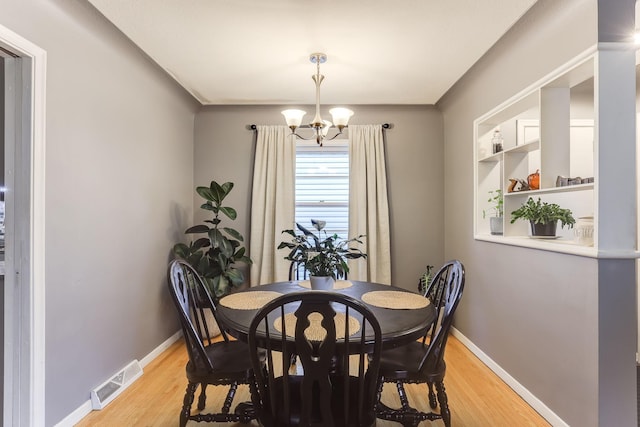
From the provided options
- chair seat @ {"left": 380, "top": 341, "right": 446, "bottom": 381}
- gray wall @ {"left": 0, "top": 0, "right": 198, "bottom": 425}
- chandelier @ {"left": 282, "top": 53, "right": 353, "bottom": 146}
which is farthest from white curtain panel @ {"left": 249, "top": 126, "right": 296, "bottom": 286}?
chair seat @ {"left": 380, "top": 341, "right": 446, "bottom": 381}

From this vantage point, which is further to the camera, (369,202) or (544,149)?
(369,202)

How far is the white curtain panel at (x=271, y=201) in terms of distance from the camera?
3.72m

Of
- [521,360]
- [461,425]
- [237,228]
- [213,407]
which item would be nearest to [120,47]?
[237,228]

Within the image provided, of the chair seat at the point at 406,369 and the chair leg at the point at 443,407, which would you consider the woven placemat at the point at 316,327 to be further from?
the chair leg at the point at 443,407

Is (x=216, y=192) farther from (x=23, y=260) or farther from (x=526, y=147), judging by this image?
(x=526, y=147)

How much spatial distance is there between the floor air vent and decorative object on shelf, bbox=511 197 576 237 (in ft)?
9.89

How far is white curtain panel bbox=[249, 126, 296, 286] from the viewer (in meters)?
3.72

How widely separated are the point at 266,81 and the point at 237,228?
5.39 ft

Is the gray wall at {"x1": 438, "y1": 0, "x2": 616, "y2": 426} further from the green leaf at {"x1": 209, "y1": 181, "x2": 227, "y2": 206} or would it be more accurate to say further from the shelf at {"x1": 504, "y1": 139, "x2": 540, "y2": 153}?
the green leaf at {"x1": 209, "y1": 181, "x2": 227, "y2": 206}

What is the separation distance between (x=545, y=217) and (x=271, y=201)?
2556 mm

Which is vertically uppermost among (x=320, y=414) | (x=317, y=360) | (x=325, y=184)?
(x=325, y=184)

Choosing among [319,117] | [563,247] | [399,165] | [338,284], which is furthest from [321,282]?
[399,165]

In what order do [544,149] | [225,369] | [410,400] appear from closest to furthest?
[225,369] < [544,149] < [410,400]

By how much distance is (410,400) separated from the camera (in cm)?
227
